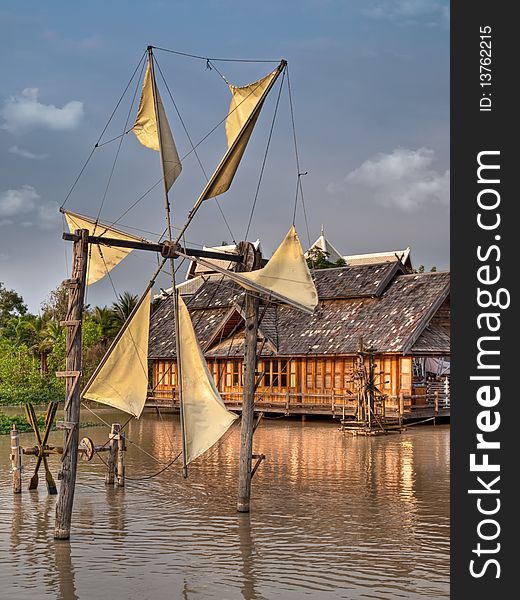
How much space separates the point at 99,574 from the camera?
11.2 metres

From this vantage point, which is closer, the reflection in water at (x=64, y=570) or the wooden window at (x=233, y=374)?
the reflection in water at (x=64, y=570)

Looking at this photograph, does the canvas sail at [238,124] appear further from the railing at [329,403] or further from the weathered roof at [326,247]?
the weathered roof at [326,247]

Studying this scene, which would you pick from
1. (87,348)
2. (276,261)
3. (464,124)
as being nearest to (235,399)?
(87,348)

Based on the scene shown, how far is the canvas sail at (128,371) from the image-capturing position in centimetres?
1430

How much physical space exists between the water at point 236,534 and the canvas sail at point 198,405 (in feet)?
4.41

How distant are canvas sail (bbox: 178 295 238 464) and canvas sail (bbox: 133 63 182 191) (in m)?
2.87

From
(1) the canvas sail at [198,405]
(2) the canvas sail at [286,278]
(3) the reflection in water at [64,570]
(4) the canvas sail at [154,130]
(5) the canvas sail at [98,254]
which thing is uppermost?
(4) the canvas sail at [154,130]

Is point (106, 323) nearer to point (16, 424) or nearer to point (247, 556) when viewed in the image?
point (16, 424)

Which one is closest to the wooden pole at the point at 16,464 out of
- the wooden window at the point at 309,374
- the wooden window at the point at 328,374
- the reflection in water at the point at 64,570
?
the reflection in water at the point at 64,570

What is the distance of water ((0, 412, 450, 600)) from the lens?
10734mm

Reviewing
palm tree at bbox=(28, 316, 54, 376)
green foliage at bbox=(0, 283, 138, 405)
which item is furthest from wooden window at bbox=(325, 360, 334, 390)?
palm tree at bbox=(28, 316, 54, 376)

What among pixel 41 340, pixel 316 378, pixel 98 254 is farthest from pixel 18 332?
pixel 98 254

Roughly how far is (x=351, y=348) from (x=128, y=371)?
20352mm

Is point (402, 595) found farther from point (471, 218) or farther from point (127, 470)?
point (127, 470)
